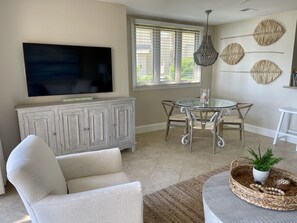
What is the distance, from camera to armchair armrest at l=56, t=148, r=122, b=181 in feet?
6.22

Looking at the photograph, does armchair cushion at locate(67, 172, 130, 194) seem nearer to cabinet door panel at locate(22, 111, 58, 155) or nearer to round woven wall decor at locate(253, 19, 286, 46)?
cabinet door panel at locate(22, 111, 58, 155)

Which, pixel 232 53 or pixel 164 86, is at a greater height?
pixel 232 53

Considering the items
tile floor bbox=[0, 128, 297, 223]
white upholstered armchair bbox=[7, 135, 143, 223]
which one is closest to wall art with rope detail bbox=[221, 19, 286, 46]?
tile floor bbox=[0, 128, 297, 223]

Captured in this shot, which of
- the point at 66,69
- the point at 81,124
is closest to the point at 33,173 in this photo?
the point at 81,124

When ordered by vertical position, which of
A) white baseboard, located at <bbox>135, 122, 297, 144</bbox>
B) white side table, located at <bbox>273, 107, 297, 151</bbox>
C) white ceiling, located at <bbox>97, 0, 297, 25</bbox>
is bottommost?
white baseboard, located at <bbox>135, 122, 297, 144</bbox>

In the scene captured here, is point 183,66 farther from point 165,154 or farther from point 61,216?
point 61,216

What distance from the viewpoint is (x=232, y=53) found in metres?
4.81

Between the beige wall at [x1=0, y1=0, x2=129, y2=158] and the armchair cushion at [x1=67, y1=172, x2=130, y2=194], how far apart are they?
170cm

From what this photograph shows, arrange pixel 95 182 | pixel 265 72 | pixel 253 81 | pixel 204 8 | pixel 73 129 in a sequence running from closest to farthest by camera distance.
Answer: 1. pixel 95 182
2. pixel 73 129
3. pixel 204 8
4. pixel 265 72
5. pixel 253 81

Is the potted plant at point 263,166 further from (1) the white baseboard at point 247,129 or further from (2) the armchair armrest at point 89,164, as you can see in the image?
(1) the white baseboard at point 247,129

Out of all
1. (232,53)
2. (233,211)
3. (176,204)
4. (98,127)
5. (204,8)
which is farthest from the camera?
(232,53)

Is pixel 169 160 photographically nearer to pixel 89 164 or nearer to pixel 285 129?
pixel 89 164

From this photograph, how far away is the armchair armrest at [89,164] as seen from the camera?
1895 millimetres

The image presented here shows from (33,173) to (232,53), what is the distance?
4635 mm
